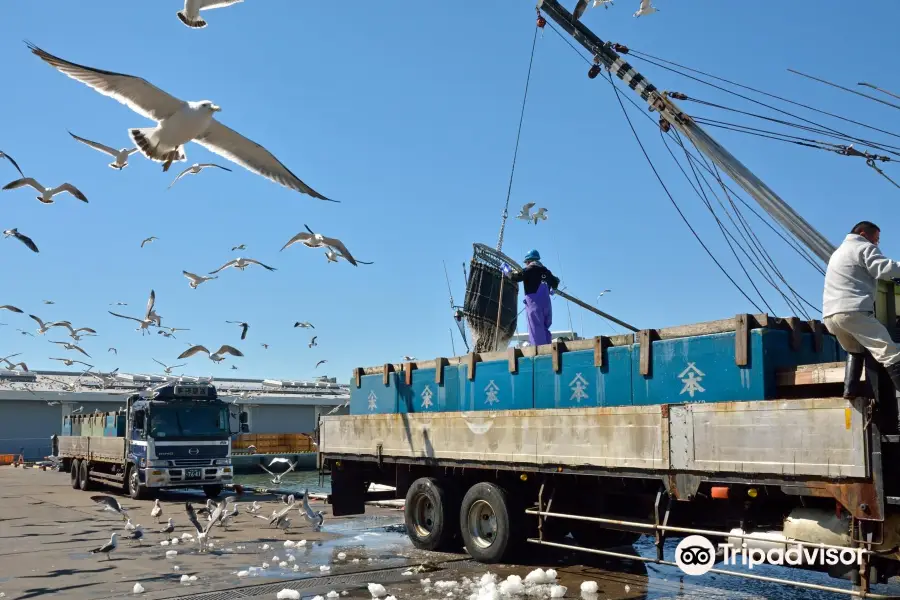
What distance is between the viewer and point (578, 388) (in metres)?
9.57

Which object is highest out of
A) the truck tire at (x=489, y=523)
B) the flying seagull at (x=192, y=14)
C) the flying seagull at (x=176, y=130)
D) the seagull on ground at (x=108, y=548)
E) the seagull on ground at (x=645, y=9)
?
the seagull on ground at (x=645, y=9)

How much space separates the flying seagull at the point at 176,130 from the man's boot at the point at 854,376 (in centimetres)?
638

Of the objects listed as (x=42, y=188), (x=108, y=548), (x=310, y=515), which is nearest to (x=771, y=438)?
(x=310, y=515)

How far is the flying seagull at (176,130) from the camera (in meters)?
9.41

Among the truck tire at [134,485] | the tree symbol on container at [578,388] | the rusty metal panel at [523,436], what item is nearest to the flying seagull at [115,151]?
the rusty metal panel at [523,436]

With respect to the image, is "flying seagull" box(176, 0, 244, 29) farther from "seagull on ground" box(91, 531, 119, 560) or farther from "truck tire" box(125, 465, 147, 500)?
"truck tire" box(125, 465, 147, 500)

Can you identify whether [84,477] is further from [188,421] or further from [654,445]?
[654,445]

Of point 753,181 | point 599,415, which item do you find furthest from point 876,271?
point 753,181

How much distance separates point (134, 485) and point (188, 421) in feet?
7.53

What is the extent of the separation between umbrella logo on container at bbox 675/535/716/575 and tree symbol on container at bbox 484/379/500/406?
3.46 meters

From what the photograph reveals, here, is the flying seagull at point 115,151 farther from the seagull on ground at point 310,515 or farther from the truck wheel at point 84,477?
the truck wheel at point 84,477

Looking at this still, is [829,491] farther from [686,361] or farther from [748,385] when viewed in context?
[686,361]

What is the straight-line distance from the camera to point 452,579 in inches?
373

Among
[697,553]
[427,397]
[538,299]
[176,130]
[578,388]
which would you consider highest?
[176,130]
